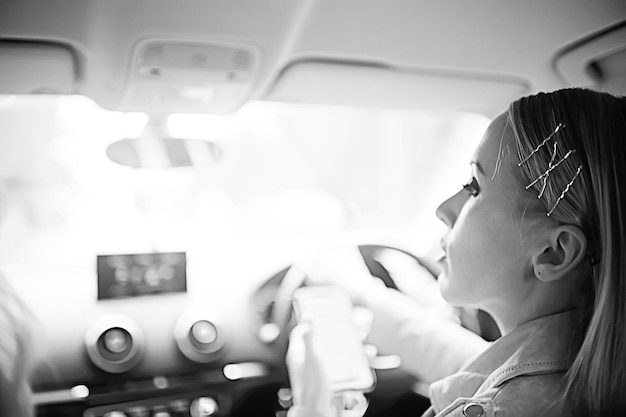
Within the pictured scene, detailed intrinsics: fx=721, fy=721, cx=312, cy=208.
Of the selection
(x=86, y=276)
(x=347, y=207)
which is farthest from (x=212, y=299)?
(x=347, y=207)

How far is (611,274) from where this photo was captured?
37.3 inches

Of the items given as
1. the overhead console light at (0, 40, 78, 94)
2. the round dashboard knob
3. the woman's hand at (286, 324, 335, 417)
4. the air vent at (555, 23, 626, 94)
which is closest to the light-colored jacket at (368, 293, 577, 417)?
the woman's hand at (286, 324, 335, 417)

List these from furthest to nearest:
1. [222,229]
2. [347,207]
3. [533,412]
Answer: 1. [347,207]
2. [222,229]
3. [533,412]

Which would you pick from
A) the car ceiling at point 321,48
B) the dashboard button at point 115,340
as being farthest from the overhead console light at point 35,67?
the dashboard button at point 115,340

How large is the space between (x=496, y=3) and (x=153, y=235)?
2.04 ft

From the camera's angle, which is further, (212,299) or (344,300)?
(344,300)

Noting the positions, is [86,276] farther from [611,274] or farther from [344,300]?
[611,274]

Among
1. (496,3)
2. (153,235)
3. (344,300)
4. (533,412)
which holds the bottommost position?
(533,412)

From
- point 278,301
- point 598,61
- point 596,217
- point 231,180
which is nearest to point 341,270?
point 278,301

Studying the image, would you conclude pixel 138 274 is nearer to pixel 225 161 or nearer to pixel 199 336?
pixel 199 336

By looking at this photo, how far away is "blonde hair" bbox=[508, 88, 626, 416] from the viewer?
0.95 m

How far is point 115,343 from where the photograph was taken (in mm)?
1066

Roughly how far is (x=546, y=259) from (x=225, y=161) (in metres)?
0.54

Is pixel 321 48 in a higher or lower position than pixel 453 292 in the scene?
higher
